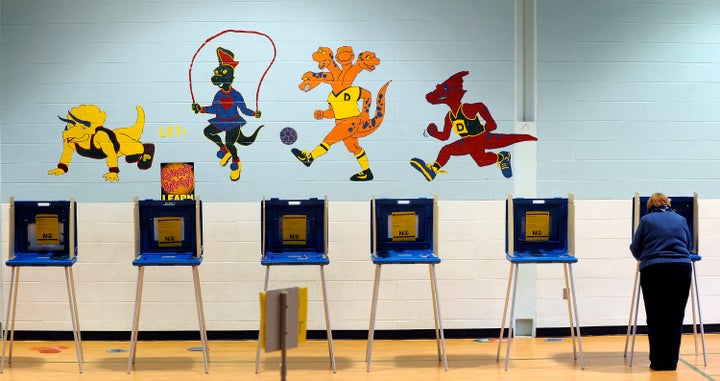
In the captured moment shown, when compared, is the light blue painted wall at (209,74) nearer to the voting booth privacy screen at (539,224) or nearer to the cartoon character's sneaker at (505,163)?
the cartoon character's sneaker at (505,163)

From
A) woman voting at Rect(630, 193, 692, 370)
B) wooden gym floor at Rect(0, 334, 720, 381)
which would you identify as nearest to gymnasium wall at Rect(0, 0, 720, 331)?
wooden gym floor at Rect(0, 334, 720, 381)

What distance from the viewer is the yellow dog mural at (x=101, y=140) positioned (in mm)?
6906

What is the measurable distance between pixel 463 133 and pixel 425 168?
0.42 meters

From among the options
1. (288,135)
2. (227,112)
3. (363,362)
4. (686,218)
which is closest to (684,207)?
(686,218)

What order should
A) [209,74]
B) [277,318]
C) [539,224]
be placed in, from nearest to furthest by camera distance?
[277,318] → [539,224] → [209,74]

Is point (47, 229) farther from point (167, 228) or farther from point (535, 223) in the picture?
point (535, 223)

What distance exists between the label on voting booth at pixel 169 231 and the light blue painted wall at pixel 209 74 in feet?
2.59

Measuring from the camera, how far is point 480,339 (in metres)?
6.98

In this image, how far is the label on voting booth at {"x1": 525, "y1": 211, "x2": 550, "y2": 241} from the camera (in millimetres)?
6242

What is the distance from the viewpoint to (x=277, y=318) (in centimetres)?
370

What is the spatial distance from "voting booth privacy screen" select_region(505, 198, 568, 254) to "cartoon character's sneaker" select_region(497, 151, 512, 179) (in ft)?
2.57

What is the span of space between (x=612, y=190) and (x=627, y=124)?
56 cm

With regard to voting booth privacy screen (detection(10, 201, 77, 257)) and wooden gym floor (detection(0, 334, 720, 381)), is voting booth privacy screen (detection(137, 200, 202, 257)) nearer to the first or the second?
voting booth privacy screen (detection(10, 201, 77, 257))

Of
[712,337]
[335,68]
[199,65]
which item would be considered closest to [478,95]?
[335,68]
